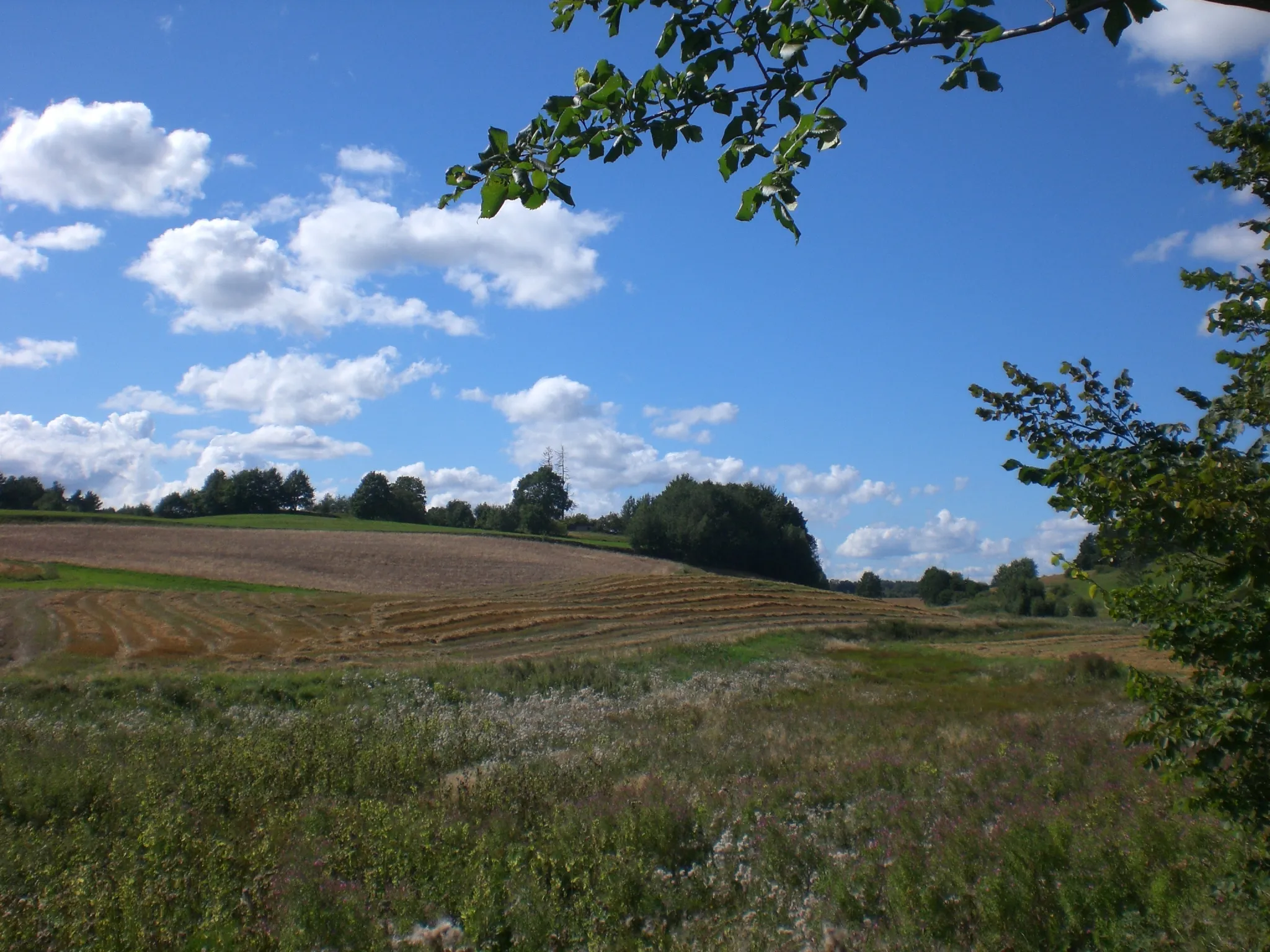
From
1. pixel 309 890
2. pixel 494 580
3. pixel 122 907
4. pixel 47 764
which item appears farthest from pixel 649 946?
pixel 494 580

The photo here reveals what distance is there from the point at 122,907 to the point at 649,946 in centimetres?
366

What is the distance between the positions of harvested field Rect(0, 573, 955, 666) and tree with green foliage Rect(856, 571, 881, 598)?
201ft

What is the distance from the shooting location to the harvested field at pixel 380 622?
94.9ft

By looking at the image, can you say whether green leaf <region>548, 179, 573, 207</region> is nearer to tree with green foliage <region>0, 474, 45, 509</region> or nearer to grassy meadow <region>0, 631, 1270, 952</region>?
grassy meadow <region>0, 631, 1270, 952</region>

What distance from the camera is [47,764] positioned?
976cm

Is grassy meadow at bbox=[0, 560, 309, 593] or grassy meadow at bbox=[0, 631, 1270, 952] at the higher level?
grassy meadow at bbox=[0, 631, 1270, 952]

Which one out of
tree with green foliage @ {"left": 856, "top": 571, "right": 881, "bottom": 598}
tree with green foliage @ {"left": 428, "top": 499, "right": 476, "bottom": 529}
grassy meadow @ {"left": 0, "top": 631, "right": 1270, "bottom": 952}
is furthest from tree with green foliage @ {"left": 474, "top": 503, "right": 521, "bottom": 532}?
grassy meadow @ {"left": 0, "top": 631, "right": 1270, "bottom": 952}

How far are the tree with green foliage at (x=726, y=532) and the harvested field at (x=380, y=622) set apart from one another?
34.9 m

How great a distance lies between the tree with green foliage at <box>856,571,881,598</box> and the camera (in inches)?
4697

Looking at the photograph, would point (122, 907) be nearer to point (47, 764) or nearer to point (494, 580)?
point (47, 764)

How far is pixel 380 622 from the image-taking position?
39.2 meters

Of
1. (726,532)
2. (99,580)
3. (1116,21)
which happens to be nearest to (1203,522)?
(1116,21)

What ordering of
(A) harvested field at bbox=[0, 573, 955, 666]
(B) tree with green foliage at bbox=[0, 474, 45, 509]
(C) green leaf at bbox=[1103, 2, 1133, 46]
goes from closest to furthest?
(C) green leaf at bbox=[1103, 2, 1133, 46], (A) harvested field at bbox=[0, 573, 955, 666], (B) tree with green foliage at bbox=[0, 474, 45, 509]

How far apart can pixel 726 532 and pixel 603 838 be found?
90954 millimetres
